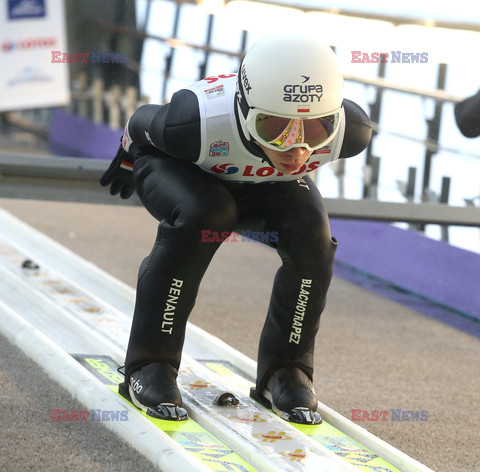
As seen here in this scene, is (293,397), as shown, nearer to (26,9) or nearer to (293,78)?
(293,78)

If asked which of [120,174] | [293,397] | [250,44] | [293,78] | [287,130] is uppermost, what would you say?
[293,78]

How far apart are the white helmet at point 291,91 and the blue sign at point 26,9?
19.1 feet

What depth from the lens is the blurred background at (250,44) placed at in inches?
204

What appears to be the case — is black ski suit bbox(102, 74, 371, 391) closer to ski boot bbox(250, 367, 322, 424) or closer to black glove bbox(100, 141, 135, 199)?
ski boot bbox(250, 367, 322, 424)

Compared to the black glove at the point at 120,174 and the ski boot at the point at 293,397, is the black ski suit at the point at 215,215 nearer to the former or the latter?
the ski boot at the point at 293,397

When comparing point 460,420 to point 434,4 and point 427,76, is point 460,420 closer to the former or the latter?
point 427,76

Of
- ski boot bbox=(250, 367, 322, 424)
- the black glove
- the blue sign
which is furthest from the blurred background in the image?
ski boot bbox=(250, 367, 322, 424)

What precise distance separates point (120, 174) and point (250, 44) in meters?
3.54

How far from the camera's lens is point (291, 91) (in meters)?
2.05

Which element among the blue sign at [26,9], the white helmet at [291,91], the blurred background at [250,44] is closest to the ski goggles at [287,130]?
the white helmet at [291,91]

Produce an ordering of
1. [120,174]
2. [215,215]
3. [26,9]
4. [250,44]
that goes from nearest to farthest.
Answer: [215,215], [120,174], [250,44], [26,9]

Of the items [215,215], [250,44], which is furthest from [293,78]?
[250,44]

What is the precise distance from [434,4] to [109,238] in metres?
2.69

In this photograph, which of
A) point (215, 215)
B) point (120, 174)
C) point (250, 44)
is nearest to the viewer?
point (215, 215)
